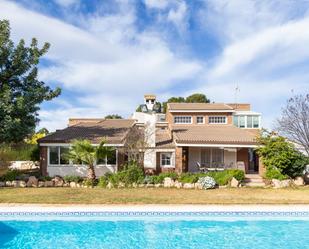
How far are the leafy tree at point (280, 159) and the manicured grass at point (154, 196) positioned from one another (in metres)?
3.13

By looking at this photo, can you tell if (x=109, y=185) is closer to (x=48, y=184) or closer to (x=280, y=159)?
(x=48, y=184)

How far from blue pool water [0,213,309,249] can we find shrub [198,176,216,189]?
9.02 metres

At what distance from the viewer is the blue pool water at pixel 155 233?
50.6 ft

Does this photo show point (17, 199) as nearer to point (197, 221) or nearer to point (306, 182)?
point (197, 221)

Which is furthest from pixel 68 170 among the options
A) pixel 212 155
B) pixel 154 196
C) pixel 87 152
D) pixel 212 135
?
pixel 212 155

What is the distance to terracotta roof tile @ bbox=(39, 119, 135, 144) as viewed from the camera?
32.8 m

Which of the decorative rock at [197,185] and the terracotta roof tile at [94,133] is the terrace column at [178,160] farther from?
the terracotta roof tile at [94,133]

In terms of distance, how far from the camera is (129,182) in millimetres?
27734

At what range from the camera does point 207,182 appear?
27406 mm

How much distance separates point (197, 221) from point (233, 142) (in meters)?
16.2

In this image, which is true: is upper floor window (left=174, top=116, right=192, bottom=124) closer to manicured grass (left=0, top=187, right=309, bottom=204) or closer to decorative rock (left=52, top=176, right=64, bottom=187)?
manicured grass (left=0, top=187, right=309, bottom=204)

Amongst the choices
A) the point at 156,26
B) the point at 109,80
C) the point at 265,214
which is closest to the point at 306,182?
the point at 265,214

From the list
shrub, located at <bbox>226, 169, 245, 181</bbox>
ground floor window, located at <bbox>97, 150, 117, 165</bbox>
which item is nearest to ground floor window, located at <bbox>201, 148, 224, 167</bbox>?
shrub, located at <bbox>226, 169, 245, 181</bbox>

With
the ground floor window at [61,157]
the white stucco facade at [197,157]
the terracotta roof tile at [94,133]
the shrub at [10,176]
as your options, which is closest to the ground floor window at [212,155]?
the white stucco facade at [197,157]
